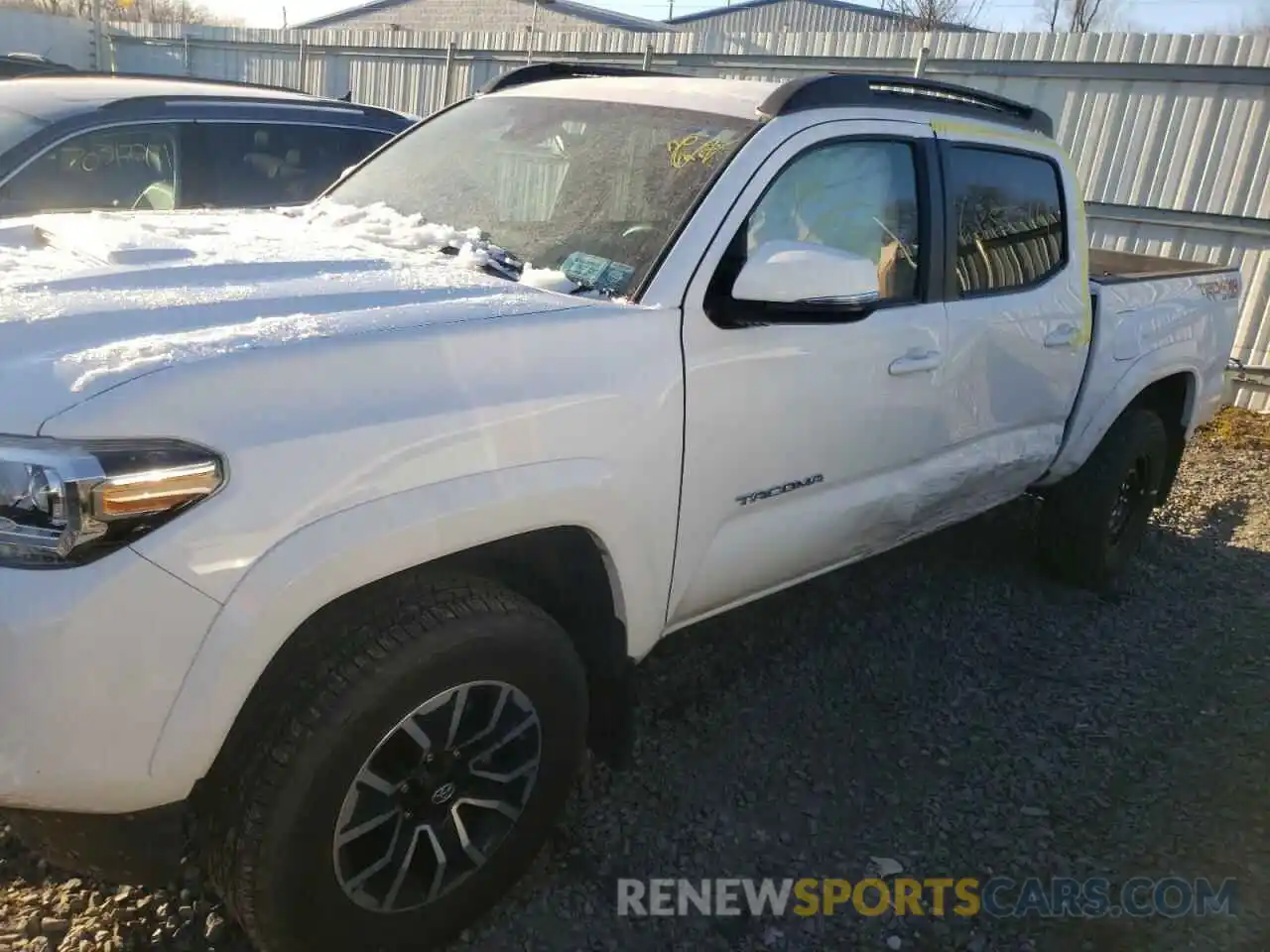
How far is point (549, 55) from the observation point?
11805 mm

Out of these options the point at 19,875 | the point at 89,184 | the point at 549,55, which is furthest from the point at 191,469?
the point at 549,55

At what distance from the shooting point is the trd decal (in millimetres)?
2717

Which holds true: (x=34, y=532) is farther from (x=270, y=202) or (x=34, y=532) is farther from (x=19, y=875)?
(x=270, y=202)

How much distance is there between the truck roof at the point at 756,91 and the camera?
9.42 feet

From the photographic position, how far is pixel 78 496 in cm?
160

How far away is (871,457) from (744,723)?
0.98 metres

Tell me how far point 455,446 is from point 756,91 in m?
1.61

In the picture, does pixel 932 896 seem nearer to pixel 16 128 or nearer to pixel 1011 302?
pixel 1011 302

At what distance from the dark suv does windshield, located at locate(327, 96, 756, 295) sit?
6.10ft

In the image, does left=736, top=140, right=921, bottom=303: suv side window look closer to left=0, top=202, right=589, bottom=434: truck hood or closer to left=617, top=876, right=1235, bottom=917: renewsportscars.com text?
left=0, top=202, right=589, bottom=434: truck hood

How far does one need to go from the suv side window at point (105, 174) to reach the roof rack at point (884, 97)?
3.22m

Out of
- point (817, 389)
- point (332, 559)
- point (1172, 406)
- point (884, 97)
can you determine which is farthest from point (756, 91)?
point (1172, 406)

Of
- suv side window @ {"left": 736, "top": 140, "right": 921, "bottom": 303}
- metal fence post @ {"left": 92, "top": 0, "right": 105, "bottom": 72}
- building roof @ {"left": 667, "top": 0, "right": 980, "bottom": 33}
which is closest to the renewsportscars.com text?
suv side window @ {"left": 736, "top": 140, "right": 921, "bottom": 303}

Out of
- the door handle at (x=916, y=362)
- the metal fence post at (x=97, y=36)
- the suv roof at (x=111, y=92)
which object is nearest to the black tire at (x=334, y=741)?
the door handle at (x=916, y=362)
